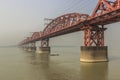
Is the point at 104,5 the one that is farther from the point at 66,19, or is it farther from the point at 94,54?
the point at 66,19

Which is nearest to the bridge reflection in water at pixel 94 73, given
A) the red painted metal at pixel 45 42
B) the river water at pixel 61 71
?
the river water at pixel 61 71

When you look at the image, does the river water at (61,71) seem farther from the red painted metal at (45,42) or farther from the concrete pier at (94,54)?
the red painted metal at (45,42)

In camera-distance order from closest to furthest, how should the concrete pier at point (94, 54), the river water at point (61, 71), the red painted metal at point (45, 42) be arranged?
the river water at point (61, 71), the concrete pier at point (94, 54), the red painted metal at point (45, 42)

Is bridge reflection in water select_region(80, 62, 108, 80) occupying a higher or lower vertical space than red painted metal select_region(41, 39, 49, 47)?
lower

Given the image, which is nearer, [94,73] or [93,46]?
[94,73]

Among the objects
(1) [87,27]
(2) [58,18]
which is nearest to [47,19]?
(2) [58,18]

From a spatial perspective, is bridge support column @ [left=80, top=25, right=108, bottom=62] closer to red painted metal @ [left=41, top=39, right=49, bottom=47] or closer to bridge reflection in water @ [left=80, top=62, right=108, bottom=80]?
bridge reflection in water @ [left=80, top=62, right=108, bottom=80]

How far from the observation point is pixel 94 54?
2009 inches

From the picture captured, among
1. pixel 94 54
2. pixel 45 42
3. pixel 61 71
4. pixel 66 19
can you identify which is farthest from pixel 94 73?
pixel 45 42

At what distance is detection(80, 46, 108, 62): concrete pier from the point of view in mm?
51125

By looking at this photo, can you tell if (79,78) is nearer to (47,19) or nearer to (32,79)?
(32,79)

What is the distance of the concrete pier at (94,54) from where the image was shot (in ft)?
168

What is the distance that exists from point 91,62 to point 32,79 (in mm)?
23151

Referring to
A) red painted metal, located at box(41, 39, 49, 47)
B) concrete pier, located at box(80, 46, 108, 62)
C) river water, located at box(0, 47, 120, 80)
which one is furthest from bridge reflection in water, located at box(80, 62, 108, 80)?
red painted metal, located at box(41, 39, 49, 47)
